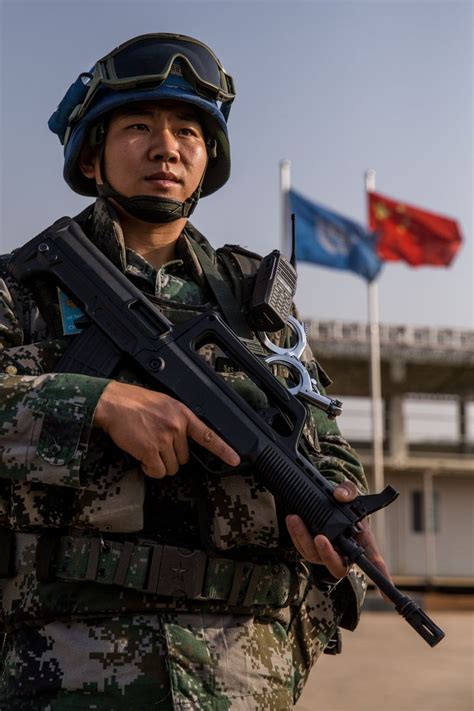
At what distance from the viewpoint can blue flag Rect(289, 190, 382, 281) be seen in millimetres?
18844

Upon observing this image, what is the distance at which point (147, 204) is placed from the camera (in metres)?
2.43

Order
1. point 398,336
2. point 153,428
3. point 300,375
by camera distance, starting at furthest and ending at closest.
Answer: point 398,336 → point 300,375 → point 153,428

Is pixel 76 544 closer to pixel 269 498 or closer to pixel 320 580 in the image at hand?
pixel 269 498

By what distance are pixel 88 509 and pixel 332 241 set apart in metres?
17.3

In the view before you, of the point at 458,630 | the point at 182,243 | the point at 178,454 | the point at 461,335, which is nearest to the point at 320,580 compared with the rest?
the point at 178,454

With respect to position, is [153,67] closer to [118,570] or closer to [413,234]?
[118,570]

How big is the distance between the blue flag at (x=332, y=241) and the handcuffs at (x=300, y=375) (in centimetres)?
1628

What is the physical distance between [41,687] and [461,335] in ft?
84.7

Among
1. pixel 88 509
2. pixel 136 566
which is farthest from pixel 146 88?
pixel 136 566

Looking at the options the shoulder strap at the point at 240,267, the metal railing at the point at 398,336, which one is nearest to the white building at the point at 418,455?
the metal railing at the point at 398,336

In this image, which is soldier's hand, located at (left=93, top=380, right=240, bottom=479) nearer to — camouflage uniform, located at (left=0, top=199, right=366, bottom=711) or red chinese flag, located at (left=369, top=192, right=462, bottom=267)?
camouflage uniform, located at (left=0, top=199, right=366, bottom=711)

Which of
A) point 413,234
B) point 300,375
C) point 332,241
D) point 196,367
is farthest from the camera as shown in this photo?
point 413,234

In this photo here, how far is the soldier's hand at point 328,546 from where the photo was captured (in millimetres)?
2068

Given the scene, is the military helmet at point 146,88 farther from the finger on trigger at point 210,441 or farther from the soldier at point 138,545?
the finger on trigger at point 210,441
